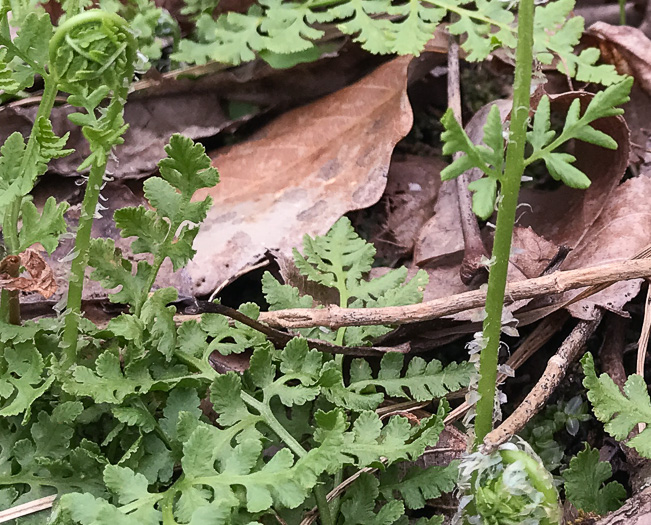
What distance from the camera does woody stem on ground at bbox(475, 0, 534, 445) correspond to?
1184mm

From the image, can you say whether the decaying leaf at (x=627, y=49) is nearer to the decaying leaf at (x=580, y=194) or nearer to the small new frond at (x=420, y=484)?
the decaying leaf at (x=580, y=194)

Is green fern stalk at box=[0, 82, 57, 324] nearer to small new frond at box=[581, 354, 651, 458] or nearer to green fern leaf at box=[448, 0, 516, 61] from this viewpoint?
small new frond at box=[581, 354, 651, 458]

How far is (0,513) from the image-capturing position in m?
1.38

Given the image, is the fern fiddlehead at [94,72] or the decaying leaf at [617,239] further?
the decaying leaf at [617,239]

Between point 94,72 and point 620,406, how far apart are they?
1.31 meters

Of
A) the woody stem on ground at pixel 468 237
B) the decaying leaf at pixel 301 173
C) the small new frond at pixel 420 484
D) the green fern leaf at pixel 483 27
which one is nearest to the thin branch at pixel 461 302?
the woody stem on ground at pixel 468 237

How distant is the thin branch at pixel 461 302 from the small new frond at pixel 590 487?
0.40 meters

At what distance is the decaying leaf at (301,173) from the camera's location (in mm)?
2113

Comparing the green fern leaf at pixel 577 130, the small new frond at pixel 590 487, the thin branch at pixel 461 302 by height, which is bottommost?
the small new frond at pixel 590 487

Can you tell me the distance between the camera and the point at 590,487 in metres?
1.56

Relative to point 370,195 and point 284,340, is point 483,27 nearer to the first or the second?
point 370,195

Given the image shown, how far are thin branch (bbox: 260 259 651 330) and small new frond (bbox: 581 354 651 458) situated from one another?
24cm

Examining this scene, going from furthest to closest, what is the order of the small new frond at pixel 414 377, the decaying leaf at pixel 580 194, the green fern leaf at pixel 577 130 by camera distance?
the decaying leaf at pixel 580 194
the small new frond at pixel 414 377
the green fern leaf at pixel 577 130

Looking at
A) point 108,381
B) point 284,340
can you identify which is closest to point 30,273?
point 108,381
